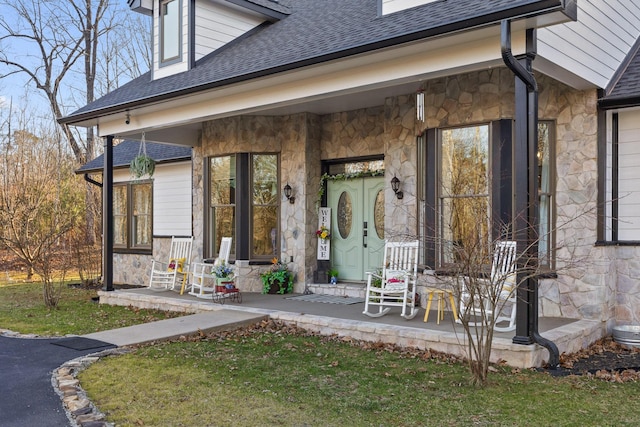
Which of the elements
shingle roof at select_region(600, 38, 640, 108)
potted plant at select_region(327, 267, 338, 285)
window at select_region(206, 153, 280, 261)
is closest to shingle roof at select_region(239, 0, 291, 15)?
window at select_region(206, 153, 280, 261)

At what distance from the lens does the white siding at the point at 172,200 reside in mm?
11750

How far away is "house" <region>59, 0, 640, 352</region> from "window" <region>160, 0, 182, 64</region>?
0.03 metres

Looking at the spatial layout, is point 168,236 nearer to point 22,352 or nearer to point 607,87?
point 22,352

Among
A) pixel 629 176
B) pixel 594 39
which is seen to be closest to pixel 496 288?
pixel 629 176

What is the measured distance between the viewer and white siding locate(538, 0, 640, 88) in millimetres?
5500

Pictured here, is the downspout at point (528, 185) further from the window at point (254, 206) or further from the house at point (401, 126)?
the window at point (254, 206)

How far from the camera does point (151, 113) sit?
887cm

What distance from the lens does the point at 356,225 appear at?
9164 mm

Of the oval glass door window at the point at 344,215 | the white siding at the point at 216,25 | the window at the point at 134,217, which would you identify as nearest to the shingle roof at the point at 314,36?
the white siding at the point at 216,25

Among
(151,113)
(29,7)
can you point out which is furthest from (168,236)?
(29,7)

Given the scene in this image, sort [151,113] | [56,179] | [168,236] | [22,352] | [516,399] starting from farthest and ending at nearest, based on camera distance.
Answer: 1. [56,179]
2. [168,236]
3. [151,113]
4. [22,352]
5. [516,399]

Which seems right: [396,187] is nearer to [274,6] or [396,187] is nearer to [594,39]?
[594,39]

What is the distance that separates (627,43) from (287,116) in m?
5.09

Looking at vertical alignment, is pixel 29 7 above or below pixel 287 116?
above
